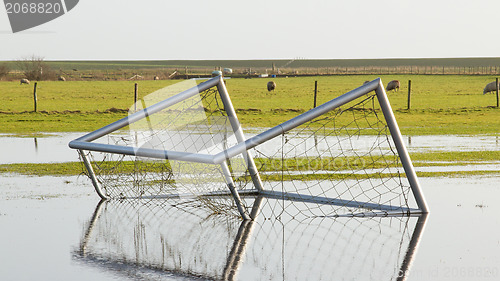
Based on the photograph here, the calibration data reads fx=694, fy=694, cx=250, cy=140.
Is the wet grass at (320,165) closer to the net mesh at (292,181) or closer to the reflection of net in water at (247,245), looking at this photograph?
the net mesh at (292,181)

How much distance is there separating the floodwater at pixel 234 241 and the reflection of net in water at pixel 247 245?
0.04 ft

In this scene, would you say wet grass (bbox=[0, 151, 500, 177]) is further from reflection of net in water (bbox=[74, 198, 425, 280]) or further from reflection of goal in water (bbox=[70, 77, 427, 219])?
reflection of net in water (bbox=[74, 198, 425, 280])

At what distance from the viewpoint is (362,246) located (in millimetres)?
8312

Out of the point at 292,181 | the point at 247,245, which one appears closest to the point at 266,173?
the point at 292,181

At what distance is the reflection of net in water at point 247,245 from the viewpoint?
711cm

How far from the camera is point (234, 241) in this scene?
8562mm

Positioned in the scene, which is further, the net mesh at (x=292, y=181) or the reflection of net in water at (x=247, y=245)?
the net mesh at (x=292, y=181)

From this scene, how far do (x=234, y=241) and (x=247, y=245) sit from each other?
291 mm

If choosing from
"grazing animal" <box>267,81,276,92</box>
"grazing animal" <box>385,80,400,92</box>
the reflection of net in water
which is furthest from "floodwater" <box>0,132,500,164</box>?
"grazing animal" <box>267,81,276,92</box>

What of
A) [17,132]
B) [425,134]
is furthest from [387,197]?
[17,132]

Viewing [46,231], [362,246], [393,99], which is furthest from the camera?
[393,99]

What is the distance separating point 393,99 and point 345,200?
41.7 m

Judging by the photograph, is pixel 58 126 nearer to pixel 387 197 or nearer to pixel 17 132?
pixel 17 132

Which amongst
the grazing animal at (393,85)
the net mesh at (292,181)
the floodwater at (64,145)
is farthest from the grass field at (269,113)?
the net mesh at (292,181)
